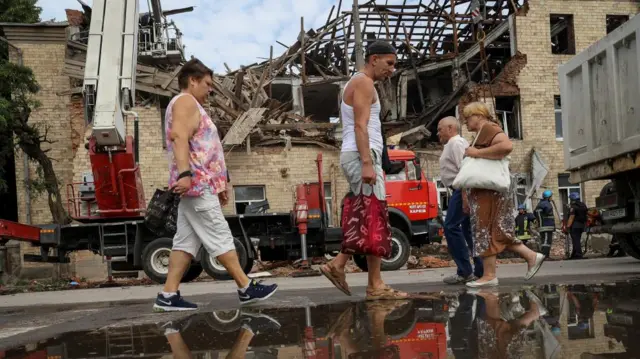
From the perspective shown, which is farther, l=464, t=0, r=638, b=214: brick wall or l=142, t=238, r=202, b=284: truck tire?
l=464, t=0, r=638, b=214: brick wall

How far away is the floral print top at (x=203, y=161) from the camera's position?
4.84 meters

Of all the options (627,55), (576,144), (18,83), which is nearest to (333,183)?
(18,83)

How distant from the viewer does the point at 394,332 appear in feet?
11.3

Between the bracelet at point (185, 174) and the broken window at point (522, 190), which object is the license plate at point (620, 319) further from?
the broken window at point (522, 190)

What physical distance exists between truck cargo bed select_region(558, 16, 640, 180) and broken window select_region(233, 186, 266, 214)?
13.6 meters

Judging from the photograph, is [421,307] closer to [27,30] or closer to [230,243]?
[230,243]

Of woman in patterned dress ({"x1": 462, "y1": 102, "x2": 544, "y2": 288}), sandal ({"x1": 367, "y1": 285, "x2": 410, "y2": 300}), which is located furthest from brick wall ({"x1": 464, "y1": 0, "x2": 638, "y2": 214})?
sandal ({"x1": 367, "y1": 285, "x2": 410, "y2": 300})

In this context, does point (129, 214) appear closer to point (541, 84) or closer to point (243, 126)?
point (243, 126)

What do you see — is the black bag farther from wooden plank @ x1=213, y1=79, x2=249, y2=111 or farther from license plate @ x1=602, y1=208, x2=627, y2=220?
wooden plank @ x1=213, y1=79, x2=249, y2=111

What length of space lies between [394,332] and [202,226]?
194 centimetres

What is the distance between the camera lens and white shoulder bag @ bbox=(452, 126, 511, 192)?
5.79m

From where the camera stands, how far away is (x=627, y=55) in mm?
9258

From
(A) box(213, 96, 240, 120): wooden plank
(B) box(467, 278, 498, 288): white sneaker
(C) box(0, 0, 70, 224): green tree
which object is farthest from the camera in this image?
(A) box(213, 96, 240, 120): wooden plank

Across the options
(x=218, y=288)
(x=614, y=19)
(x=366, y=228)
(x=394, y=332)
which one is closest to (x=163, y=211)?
(x=366, y=228)
